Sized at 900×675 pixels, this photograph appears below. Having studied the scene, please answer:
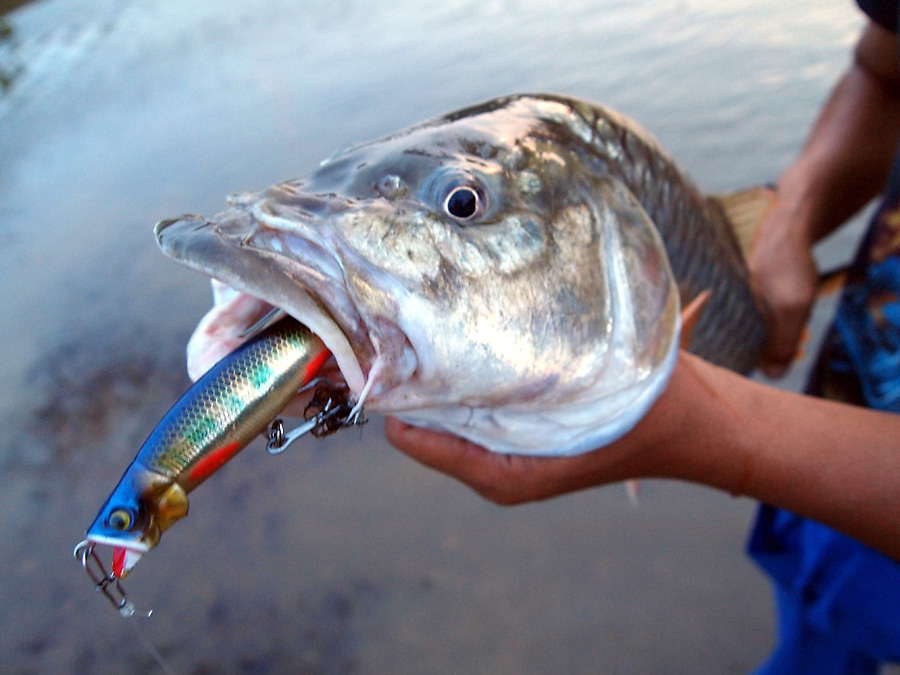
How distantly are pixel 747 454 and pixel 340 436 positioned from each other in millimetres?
2503

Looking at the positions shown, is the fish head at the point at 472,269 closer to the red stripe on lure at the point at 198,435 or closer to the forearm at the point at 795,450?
the red stripe on lure at the point at 198,435

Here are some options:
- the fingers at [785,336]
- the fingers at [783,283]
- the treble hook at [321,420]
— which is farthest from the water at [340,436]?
the treble hook at [321,420]

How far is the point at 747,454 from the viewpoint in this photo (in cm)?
138

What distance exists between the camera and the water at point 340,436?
2557mm

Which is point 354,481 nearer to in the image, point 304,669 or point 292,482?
point 292,482

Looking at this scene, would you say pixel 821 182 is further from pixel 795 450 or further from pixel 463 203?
pixel 463 203

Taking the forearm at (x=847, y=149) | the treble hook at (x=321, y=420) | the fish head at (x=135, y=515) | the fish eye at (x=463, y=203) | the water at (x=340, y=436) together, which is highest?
the fish eye at (x=463, y=203)

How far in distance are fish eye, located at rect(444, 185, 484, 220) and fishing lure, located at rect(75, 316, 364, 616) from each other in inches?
15.3

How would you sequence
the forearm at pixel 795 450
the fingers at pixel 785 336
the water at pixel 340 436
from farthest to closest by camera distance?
1. the water at pixel 340 436
2. the fingers at pixel 785 336
3. the forearm at pixel 795 450

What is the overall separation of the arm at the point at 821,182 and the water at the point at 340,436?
1012 millimetres

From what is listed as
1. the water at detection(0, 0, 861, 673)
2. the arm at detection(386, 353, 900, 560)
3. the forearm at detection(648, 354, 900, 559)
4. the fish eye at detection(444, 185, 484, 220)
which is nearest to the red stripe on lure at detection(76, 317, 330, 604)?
the fish eye at detection(444, 185, 484, 220)

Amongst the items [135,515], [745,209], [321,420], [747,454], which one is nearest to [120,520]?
[135,515]

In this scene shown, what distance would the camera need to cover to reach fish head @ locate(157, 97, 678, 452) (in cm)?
101

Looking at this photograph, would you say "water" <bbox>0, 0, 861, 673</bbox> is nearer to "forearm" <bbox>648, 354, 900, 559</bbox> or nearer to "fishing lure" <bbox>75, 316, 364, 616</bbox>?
"forearm" <bbox>648, 354, 900, 559</bbox>
